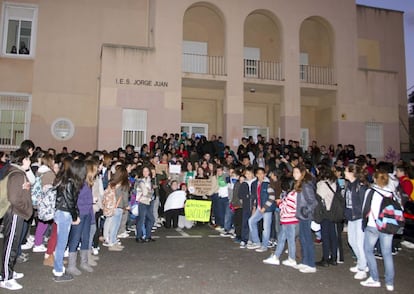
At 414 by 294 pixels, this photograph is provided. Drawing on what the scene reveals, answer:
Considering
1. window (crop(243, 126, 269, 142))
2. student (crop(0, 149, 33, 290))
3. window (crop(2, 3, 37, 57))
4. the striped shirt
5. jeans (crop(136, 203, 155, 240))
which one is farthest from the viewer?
window (crop(243, 126, 269, 142))

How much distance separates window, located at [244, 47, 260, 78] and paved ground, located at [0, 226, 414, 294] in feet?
45.5

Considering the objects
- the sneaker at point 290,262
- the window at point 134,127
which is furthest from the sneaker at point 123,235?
the window at point 134,127

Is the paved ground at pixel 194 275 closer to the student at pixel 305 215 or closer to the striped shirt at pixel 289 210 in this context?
the student at pixel 305 215

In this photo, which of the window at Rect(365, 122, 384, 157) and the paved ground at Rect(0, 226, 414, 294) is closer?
the paved ground at Rect(0, 226, 414, 294)

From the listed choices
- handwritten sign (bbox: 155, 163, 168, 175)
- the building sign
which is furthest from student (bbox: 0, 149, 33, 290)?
the building sign

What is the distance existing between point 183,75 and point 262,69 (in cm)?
510

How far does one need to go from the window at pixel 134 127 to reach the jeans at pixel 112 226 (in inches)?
350

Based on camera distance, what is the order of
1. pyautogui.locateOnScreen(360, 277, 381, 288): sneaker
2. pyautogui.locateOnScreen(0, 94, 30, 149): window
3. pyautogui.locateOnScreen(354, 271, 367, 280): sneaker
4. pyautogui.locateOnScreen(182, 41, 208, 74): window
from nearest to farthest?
pyautogui.locateOnScreen(360, 277, 381, 288): sneaker < pyautogui.locateOnScreen(354, 271, 367, 280): sneaker < pyautogui.locateOnScreen(0, 94, 30, 149): window < pyautogui.locateOnScreen(182, 41, 208, 74): window

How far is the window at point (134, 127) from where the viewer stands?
16422 mm

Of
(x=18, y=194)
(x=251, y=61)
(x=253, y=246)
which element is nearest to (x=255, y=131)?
(x=251, y=61)

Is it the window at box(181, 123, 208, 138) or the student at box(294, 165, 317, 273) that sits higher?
the window at box(181, 123, 208, 138)

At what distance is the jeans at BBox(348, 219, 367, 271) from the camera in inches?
249

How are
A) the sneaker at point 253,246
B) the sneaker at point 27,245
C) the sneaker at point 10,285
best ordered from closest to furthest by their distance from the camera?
the sneaker at point 10,285 < the sneaker at point 27,245 < the sneaker at point 253,246

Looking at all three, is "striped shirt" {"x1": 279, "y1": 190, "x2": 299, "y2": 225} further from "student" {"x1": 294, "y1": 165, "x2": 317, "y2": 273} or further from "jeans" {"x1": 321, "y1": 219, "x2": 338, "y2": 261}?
"jeans" {"x1": 321, "y1": 219, "x2": 338, "y2": 261}
